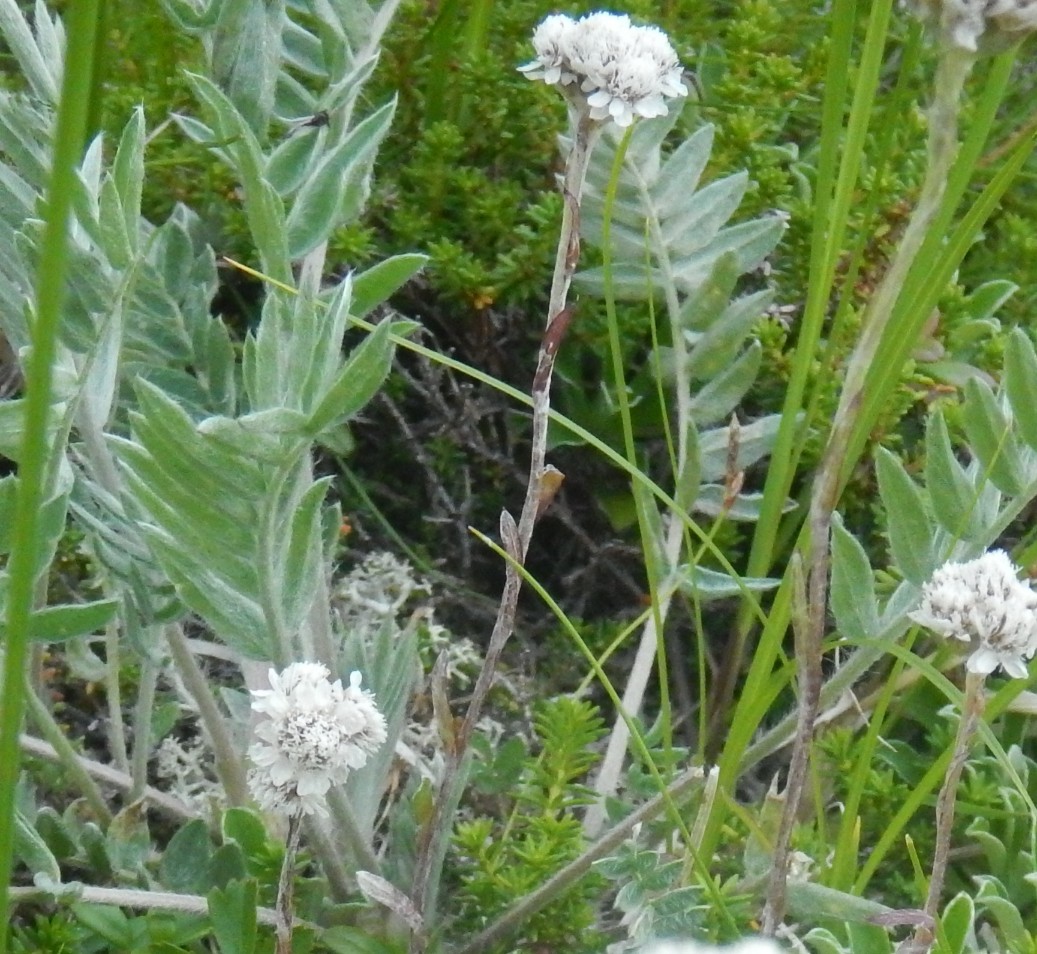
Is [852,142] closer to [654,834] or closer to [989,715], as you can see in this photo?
[989,715]

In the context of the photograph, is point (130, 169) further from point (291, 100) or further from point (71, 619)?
point (291, 100)

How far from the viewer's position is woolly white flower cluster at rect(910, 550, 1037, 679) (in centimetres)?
58

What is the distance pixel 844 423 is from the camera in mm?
655

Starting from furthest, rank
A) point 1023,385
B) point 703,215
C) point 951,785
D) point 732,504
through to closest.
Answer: point 703,215
point 732,504
point 1023,385
point 951,785

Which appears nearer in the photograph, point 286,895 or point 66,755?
point 286,895

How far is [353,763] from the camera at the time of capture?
623 mm

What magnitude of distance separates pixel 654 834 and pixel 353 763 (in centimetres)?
31

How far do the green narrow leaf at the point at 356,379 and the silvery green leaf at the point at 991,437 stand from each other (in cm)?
38

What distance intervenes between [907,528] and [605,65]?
324mm

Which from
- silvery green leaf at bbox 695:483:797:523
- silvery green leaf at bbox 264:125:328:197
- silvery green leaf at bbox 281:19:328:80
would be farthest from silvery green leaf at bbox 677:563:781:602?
silvery green leaf at bbox 281:19:328:80

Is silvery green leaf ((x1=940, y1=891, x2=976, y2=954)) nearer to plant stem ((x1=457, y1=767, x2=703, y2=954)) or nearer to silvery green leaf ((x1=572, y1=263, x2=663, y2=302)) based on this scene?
plant stem ((x1=457, y1=767, x2=703, y2=954))

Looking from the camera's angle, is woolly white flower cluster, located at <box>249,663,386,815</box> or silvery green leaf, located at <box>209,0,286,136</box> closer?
woolly white flower cluster, located at <box>249,663,386,815</box>

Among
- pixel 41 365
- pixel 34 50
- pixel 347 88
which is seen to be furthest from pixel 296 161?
pixel 41 365

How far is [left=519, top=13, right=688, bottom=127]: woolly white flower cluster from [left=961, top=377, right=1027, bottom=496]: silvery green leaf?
0.26m
